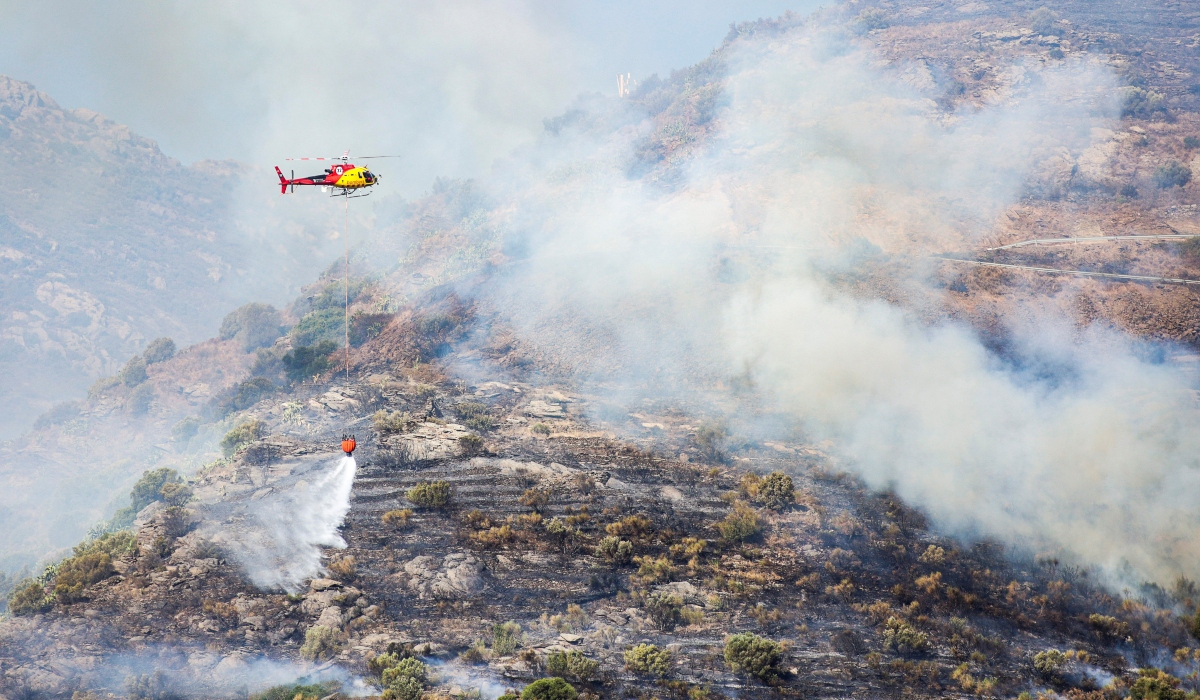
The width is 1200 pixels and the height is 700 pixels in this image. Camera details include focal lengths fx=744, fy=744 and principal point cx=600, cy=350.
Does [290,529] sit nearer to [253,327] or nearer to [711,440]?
[711,440]

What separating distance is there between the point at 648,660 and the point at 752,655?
11.8 feet

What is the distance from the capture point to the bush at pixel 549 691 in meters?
23.6

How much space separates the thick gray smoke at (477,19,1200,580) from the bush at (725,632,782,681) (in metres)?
13.1

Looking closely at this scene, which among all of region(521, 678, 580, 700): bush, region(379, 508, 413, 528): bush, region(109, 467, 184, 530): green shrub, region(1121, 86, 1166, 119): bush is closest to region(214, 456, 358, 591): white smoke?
region(379, 508, 413, 528): bush

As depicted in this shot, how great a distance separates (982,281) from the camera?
55.4 metres

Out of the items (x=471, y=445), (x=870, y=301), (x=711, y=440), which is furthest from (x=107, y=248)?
(x=870, y=301)

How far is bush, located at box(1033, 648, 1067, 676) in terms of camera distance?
2542 cm

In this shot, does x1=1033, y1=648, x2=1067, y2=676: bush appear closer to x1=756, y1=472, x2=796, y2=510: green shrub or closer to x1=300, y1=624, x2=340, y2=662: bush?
x1=756, y1=472, x2=796, y2=510: green shrub

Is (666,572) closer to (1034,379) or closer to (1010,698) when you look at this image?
(1010,698)

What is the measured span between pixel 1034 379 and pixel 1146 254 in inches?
826

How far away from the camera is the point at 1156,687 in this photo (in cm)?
2350

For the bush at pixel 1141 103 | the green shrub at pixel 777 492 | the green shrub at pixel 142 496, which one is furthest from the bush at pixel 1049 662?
the bush at pixel 1141 103

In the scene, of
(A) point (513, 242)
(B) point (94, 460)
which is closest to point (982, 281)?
(A) point (513, 242)

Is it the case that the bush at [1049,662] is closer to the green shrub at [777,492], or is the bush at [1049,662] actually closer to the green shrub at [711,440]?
the green shrub at [777,492]
